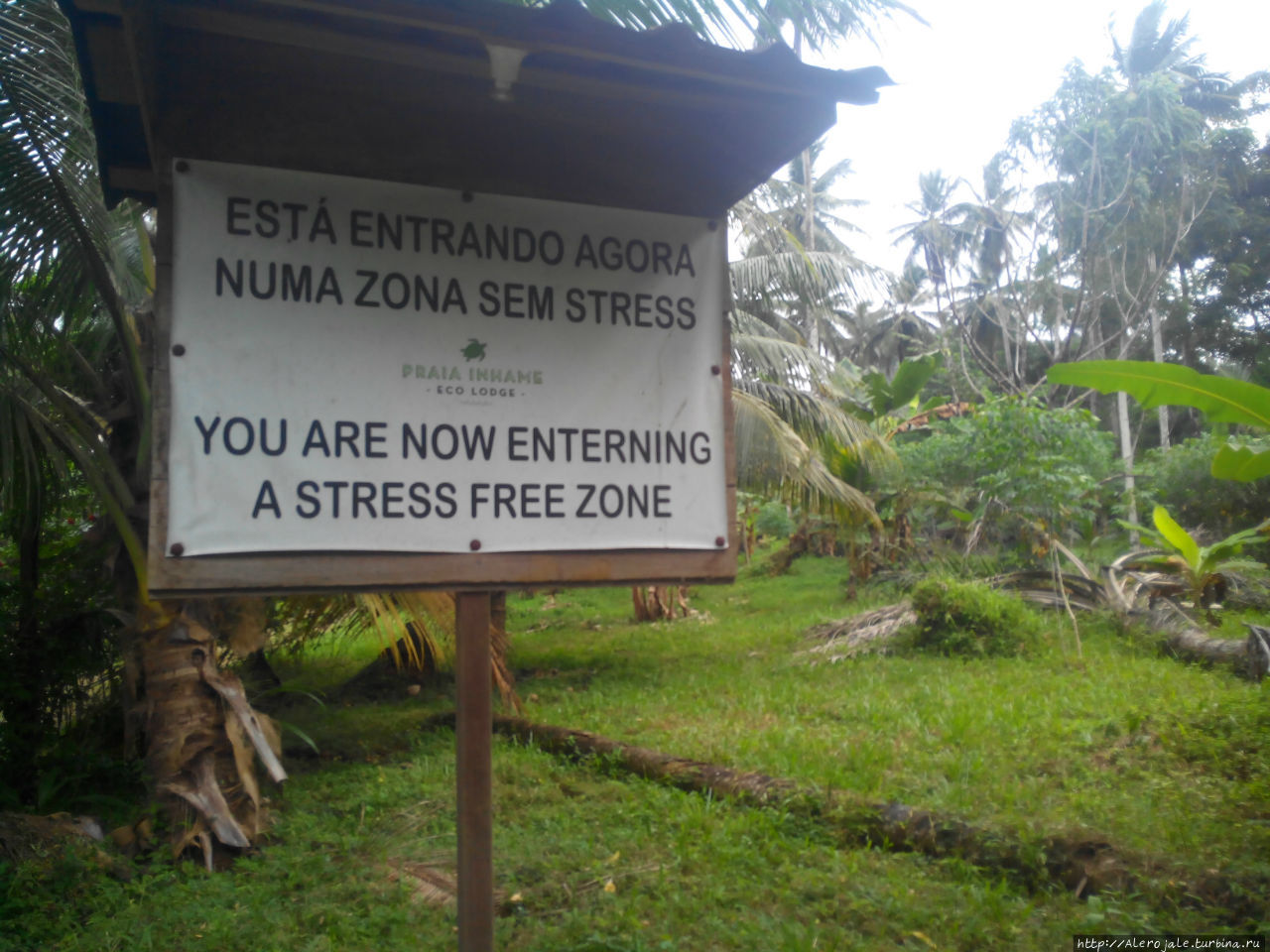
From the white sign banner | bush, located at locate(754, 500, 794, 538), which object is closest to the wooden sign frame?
the white sign banner

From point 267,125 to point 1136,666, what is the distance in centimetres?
694

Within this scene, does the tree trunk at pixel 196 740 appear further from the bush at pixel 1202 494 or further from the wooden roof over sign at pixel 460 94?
the bush at pixel 1202 494

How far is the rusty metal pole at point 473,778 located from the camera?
7.16 feet

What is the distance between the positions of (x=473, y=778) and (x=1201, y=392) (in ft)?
12.3

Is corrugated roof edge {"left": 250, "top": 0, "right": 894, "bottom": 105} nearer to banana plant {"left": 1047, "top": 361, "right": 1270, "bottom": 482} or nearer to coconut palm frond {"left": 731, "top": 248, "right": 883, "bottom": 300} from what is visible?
banana plant {"left": 1047, "top": 361, "right": 1270, "bottom": 482}

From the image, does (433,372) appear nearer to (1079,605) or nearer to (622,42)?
(622,42)

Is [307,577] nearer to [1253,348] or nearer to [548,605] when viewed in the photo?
[548,605]

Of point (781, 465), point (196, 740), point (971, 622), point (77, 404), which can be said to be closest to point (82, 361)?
A: point (77, 404)

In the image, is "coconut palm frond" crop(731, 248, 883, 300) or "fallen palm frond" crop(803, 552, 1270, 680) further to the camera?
"coconut palm frond" crop(731, 248, 883, 300)

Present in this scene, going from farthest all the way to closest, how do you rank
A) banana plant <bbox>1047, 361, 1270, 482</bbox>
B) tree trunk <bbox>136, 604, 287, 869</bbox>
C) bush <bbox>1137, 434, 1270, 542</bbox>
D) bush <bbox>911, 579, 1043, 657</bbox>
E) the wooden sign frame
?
bush <bbox>1137, 434, 1270, 542</bbox> → bush <bbox>911, 579, 1043, 657</bbox> → tree trunk <bbox>136, 604, 287, 869</bbox> → banana plant <bbox>1047, 361, 1270, 482</bbox> → the wooden sign frame

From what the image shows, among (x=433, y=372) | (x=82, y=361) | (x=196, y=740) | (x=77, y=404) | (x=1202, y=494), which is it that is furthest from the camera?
(x=1202, y=494)

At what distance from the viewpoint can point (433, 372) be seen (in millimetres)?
2127

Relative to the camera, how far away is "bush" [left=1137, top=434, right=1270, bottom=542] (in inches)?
500

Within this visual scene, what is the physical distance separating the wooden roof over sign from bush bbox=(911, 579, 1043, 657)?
21.3ft
